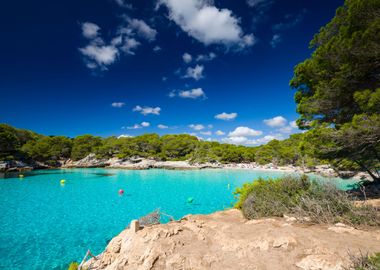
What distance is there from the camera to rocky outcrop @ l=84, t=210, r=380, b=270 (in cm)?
420

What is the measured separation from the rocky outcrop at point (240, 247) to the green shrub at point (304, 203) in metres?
0.54

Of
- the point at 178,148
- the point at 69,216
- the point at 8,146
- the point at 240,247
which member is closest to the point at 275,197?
the point at 240,247

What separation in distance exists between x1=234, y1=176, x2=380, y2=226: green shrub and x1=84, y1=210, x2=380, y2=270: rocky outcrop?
1.76ft

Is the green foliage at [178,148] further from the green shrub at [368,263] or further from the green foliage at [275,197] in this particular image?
the green shrub at [368,263]

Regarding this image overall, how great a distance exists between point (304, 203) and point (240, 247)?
3.30 m

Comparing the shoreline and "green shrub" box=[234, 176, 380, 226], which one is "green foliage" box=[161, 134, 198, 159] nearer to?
the shoreline

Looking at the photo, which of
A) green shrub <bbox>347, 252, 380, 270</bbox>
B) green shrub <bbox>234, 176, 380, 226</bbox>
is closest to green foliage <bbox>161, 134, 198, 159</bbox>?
green shrub <bbox>234, 176, 380, 226</bbox>

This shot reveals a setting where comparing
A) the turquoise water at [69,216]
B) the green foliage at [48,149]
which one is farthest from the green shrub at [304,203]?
the green foliage at [48,149]

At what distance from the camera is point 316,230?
17.5ft

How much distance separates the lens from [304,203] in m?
6.80

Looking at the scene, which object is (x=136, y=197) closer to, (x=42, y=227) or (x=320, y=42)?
(x=42, y=227)

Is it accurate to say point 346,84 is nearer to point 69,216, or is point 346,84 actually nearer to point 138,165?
point 69,216

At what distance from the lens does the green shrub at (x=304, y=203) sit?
19.2 ft

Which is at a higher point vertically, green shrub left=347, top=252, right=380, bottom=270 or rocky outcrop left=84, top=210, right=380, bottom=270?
green shrub left=347, top=252, right=380, bottom=270
